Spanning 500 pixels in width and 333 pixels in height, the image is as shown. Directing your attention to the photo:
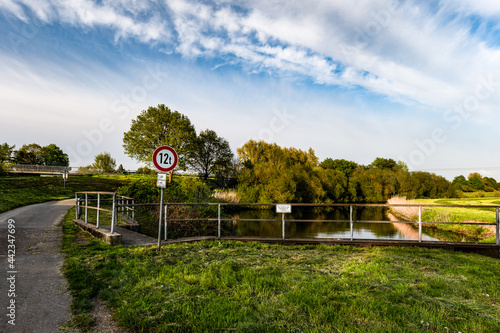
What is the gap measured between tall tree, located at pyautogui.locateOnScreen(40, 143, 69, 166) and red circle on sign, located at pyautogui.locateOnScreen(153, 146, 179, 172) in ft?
269

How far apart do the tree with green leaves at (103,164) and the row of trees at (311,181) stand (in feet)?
103

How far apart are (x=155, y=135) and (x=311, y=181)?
2437cm

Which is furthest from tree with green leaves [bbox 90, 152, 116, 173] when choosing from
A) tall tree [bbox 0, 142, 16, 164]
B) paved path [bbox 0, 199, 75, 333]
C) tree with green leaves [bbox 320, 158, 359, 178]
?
paved path [bbox 0, 199, 75, 333]

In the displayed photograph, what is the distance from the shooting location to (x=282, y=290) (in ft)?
14.9

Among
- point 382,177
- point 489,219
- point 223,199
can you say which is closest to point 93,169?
point 223,199

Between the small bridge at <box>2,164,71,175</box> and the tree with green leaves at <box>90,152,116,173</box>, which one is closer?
the small bridge at <box>2,164,71,175</box>

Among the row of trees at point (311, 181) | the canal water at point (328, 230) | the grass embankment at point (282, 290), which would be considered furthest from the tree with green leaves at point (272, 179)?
the grass embankment at point (282, 290)

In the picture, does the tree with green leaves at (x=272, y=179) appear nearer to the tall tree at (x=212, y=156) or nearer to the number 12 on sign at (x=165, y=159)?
the tall tree at (x=212, y=156)

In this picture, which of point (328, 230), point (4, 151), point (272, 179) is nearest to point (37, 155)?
point (4, 151)

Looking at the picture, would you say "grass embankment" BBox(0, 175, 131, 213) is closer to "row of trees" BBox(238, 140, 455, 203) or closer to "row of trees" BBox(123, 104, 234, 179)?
"row of trees" BBox(123, 104, 234, 179)

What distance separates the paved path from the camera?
3.55 m

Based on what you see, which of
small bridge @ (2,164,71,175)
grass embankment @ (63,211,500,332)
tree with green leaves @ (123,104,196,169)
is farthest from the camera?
small bridge @ (2,164,71,175)

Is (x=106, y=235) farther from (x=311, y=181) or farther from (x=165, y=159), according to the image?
(x=311, y=181)

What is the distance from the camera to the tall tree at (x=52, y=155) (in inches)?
2920
